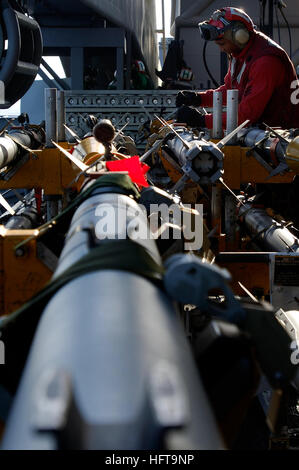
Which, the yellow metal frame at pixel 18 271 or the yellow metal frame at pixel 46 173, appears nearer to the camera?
the yellow metal frame at pixel 18 271

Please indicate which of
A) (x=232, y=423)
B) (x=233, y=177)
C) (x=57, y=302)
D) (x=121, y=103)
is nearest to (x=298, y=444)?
(x=232, y=423)

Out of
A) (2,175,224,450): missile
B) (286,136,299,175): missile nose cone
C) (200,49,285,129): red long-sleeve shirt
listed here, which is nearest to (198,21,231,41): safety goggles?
(200,49,285,129): red long-sleeve shirt

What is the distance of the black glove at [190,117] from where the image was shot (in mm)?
8680

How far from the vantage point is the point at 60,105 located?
822 cm

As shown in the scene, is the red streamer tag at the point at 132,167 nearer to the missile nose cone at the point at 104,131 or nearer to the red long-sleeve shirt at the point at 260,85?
the missile nose cone at the point at 104,131

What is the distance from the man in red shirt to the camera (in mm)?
8281

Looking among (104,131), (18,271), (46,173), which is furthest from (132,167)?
(46,173)

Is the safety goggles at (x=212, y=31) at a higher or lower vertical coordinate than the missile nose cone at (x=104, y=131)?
higher

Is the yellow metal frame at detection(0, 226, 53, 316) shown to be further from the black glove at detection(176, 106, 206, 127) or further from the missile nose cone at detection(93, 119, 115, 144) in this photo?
the black glove at detection(176, 106, 206, 127)

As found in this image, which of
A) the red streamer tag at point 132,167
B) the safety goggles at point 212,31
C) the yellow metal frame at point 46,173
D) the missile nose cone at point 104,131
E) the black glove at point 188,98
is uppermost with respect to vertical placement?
the safety goggles at point 212,31

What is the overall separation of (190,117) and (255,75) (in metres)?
0.94

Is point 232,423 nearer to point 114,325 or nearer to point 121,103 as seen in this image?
point 114,325

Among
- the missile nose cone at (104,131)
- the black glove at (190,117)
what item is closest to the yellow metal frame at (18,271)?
the missile nose cone at (104,131)

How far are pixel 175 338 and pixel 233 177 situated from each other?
591cm
